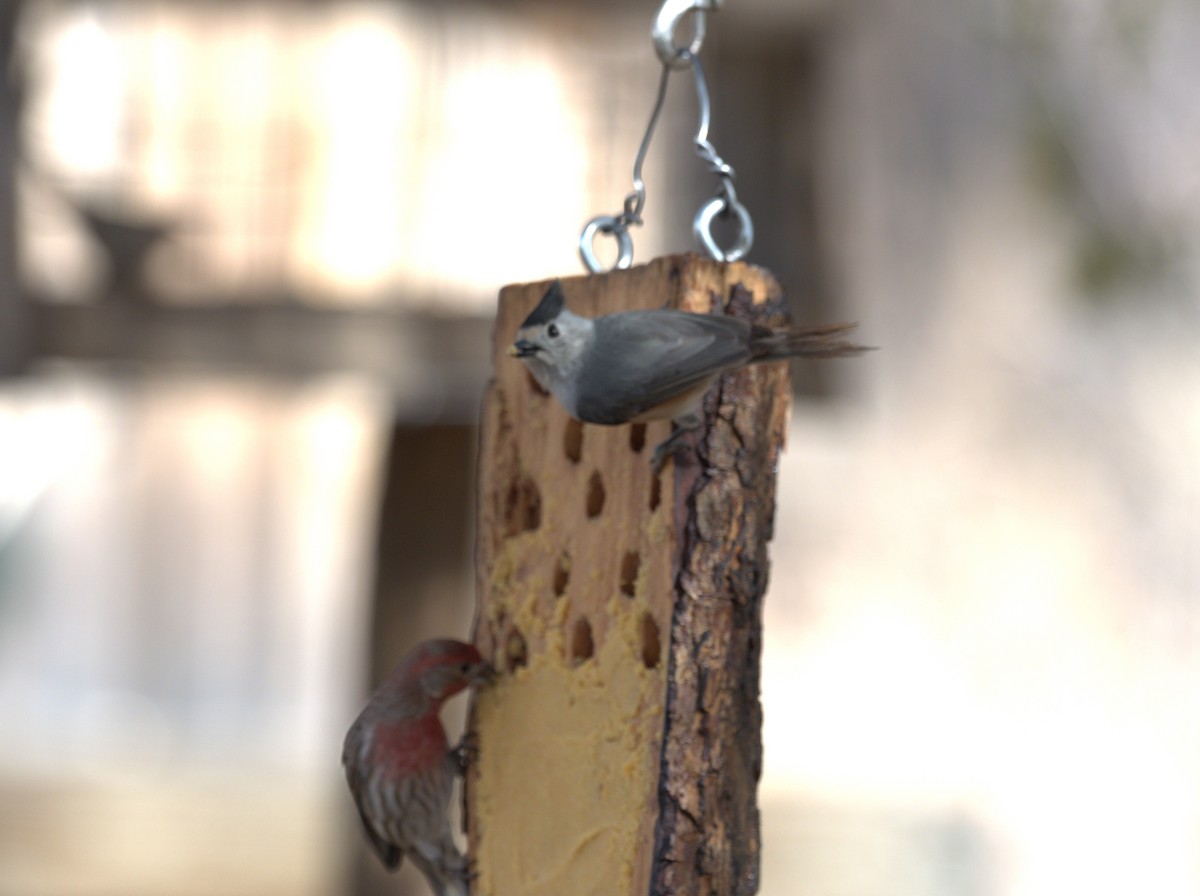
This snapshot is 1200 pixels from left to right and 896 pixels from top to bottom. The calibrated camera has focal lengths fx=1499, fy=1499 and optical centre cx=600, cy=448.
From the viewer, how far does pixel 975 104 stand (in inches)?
173

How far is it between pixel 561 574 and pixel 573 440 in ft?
0.45

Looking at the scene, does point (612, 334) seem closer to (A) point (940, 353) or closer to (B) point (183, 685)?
(A) point (940, 353)

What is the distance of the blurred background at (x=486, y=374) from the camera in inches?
110

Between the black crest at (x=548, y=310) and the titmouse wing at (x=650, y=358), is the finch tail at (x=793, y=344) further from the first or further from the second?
the black crest at (x=548, y=310)

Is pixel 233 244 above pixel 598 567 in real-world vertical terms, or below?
above

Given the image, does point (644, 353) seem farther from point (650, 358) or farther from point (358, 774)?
point (358, 774)

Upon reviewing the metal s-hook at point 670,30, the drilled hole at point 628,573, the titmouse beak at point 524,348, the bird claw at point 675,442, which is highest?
the metal s-hook at point 670,30

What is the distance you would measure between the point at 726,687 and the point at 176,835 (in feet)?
15.8

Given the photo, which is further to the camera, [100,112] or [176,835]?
[176,835]

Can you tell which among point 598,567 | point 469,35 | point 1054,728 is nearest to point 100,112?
point 469,35

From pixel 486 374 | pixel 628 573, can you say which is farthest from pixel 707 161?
pixel 486 374

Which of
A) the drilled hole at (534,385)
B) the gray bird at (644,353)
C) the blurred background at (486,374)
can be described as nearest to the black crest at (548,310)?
the gray bird at (644,353)

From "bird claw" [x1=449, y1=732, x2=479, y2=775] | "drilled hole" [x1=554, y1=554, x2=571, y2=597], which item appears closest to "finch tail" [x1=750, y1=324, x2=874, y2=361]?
"drilled hole" [x1=554, y1=554, x2=571, y2=597]

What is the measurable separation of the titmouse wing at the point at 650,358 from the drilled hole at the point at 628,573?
0.19 meters
